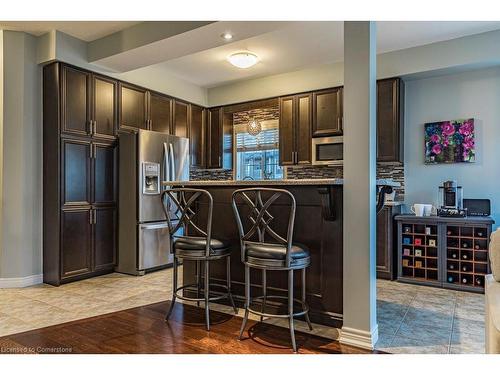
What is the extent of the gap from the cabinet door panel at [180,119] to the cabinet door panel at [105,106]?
1.05 metres

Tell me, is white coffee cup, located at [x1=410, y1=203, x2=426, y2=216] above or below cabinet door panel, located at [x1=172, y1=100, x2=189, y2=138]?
below

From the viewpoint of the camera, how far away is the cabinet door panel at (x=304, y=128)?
200 inches

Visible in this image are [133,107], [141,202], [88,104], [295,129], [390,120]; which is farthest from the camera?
[295,129]

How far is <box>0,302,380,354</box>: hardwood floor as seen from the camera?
2.26 m

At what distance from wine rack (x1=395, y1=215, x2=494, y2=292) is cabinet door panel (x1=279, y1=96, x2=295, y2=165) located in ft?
5.91

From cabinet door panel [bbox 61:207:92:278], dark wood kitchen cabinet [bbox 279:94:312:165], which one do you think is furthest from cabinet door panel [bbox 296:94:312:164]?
cabinet door panel [bbox 61:207:92:278]

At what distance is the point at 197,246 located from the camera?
2.68 metres

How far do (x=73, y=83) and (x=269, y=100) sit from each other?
274 cm

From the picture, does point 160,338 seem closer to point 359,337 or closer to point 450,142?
point 359,337

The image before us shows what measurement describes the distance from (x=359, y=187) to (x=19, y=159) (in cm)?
350

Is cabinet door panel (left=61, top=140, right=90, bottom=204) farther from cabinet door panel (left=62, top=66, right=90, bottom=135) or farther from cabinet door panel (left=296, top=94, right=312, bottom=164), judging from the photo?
cabinet door panel (left=296, top=94, right=312, bottom=164)

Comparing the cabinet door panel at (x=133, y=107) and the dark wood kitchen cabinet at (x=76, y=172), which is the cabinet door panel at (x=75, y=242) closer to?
the dark wood kitchen cabinet at (x=76, y=172)

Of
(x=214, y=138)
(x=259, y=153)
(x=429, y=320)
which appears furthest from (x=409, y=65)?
(x=214, y=138)
